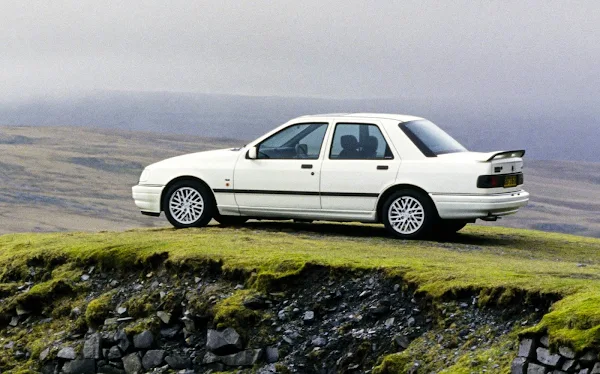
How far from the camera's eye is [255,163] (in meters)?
15.9

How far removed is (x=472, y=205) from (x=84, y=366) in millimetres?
6118


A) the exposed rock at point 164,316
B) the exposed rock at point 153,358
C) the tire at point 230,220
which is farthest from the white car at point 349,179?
the exposed rock at point 153,358

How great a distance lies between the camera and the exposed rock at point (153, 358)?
11.5 metres

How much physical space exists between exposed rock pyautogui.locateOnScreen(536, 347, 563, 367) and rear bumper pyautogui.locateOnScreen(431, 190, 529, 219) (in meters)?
5.63

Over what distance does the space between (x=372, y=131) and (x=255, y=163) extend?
79.0 inches

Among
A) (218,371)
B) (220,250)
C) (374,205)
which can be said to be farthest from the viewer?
(374,205)

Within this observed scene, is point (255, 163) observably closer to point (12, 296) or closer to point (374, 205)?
point (374, 205)

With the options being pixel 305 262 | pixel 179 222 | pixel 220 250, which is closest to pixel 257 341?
pixel 305 262

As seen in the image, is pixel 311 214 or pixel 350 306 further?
pixel 311 214

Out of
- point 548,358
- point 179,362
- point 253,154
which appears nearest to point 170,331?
point 179,362

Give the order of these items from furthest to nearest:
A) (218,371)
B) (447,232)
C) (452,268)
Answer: (447,232)
(452,268)
(218,371)

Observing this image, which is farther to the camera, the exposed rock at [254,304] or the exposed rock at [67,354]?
the exposed rock at [67,354]

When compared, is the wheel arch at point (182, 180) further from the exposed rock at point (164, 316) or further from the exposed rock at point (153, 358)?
the exposed rock at point (153, 358)

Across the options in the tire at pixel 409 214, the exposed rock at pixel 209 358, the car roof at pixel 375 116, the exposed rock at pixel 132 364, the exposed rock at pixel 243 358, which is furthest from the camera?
the car roof at pixel 375 116
